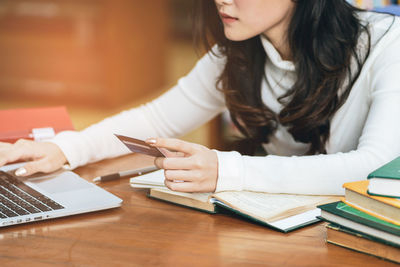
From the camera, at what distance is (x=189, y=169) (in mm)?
1022

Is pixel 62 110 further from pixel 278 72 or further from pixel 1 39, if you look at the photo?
pixel 1 39

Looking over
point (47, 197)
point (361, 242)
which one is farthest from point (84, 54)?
point (361, 242)

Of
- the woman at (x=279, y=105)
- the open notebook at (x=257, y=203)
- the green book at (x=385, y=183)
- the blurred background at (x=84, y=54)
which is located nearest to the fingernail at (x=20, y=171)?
the woman at (x=279, y=105)

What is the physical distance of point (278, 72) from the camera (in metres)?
1.49

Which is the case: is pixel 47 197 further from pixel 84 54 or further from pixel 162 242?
pixel 84 54

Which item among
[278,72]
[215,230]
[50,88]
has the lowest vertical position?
[50,88]

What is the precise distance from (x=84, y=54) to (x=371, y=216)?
3661mm

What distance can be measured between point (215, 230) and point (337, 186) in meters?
0.29

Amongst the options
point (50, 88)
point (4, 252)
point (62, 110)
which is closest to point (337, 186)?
point (4, 252)

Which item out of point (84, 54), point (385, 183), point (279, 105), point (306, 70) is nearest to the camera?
point (385, 183)

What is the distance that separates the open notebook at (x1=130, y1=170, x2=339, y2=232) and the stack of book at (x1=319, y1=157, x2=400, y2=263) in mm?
95

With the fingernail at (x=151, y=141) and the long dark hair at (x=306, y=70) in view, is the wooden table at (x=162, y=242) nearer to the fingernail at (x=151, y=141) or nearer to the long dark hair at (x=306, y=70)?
the fingernail at (x=151, y=141)

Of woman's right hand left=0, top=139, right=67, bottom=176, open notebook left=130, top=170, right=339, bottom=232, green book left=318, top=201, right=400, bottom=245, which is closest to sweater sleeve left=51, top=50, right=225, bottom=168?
woman's right hand left=0, top=139, right=67, bottom=176

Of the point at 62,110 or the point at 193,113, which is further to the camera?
the point at 193,113
